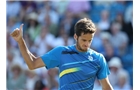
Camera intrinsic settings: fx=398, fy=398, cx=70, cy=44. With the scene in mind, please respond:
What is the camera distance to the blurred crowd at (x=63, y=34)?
10453 millimetres

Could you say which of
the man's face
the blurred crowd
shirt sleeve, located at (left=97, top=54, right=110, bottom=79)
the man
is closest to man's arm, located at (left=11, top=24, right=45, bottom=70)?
the man

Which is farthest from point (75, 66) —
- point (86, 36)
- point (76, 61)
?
point (86, 36)

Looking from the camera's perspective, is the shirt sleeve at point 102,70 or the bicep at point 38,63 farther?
the shirt sleeve at point 102,70

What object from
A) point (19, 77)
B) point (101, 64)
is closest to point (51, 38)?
point (19, 77)

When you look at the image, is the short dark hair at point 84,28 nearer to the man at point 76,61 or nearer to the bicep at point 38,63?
the man at point 76,61

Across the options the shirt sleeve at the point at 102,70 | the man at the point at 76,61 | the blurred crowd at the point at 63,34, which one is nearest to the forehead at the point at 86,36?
the man at the point at 76,61

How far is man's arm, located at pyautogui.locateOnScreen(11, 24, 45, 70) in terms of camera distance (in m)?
4.93

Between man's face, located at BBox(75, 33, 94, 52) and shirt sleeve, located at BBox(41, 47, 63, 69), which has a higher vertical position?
man's face, located at BBox(75, 33, 94, 52)

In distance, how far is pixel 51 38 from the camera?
449 inches

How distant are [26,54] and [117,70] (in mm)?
5588

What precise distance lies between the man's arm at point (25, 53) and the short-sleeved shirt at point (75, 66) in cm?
9

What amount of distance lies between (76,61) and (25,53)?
66cm

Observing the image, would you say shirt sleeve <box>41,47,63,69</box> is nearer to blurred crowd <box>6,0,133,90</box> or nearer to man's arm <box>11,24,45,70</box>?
man's arm <box>11,24,45,70</box>
